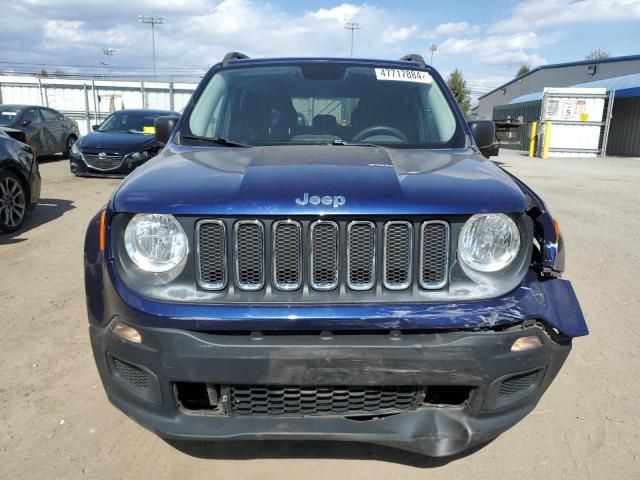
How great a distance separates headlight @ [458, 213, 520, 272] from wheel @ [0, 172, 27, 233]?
6442 millimetres

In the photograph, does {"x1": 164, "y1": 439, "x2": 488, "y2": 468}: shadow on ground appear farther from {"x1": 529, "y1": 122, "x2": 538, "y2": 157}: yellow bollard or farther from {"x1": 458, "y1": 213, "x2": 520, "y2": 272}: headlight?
{"x1": 529, "y1": 122, "x2": 538, "y2": 157}: yellow bollard

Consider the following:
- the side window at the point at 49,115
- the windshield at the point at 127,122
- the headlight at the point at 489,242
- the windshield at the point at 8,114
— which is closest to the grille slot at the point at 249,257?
the headlight at the point at 489,242

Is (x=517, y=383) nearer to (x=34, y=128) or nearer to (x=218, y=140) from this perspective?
(x=218, y=140)

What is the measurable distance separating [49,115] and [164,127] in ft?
46.4

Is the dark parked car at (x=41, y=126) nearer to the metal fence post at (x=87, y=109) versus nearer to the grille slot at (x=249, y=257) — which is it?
the metal fence post at (x=87, y=109)

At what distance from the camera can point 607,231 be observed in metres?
7.43

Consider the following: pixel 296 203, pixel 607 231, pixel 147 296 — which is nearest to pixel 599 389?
pixel 296 203

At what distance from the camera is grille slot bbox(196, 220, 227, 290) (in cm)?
201

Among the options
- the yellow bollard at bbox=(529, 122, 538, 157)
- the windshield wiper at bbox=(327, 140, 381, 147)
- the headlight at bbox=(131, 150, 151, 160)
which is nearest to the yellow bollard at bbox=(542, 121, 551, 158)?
the yellow bollard at bbox=(529, 122, 538, 157)

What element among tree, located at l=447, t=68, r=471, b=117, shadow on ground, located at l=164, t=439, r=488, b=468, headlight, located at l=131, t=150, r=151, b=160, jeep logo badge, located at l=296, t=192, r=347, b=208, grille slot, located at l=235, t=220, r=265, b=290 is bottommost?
shadow on ground, located at l=164, t=439, r=488, b=468

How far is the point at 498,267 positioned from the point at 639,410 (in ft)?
5.30

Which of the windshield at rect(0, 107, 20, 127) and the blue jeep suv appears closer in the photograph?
the blue jeep suv

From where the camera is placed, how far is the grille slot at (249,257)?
6.57ft

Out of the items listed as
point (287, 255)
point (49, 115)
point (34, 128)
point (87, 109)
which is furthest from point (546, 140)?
point (287, 255)
